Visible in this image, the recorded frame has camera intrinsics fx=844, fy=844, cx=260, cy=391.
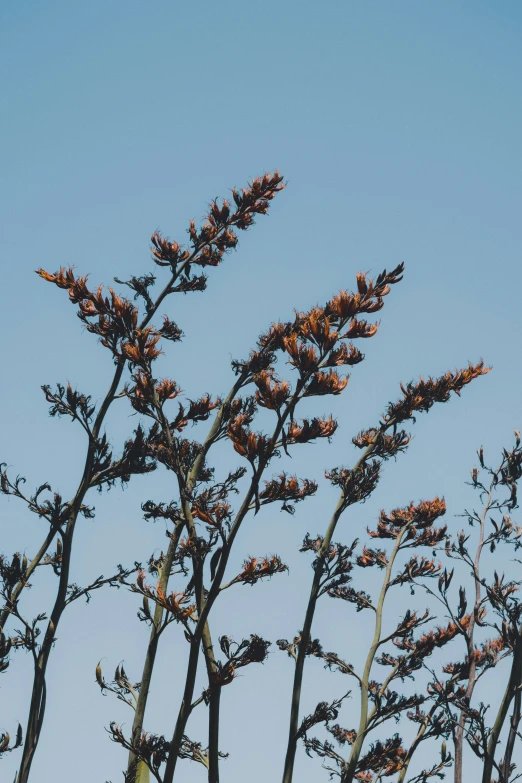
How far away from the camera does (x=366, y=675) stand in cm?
945

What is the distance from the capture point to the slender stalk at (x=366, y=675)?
8.84 meters

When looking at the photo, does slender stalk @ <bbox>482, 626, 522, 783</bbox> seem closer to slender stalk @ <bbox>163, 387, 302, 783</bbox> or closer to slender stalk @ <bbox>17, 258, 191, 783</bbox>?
slender stalk @ <bbox>163, 387, 302, 783</bbox>

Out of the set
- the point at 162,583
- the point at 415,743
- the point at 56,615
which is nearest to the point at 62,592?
the point at 56,615

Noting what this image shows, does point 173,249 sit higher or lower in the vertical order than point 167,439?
higher

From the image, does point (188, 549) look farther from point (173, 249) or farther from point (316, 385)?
point (173, 249)

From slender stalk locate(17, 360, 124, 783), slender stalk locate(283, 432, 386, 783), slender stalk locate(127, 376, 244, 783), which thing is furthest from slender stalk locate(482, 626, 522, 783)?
slender stalk locate(17, 360, 124, 783)

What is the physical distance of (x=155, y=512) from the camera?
25.8ft

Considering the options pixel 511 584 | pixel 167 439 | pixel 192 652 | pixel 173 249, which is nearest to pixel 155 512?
pixel 167 439

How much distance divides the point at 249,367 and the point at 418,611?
384cm

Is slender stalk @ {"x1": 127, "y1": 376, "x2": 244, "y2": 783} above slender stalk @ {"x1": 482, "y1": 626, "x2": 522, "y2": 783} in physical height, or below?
above

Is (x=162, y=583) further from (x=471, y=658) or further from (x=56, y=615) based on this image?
(x=471, y=658)

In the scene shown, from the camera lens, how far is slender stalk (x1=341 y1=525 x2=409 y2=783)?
8.84 meters

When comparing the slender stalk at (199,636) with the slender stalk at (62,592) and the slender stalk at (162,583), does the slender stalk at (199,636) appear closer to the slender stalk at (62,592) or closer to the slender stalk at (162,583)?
the slender stalk at (162,583)

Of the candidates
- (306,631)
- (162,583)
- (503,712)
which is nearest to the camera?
(503,712)
